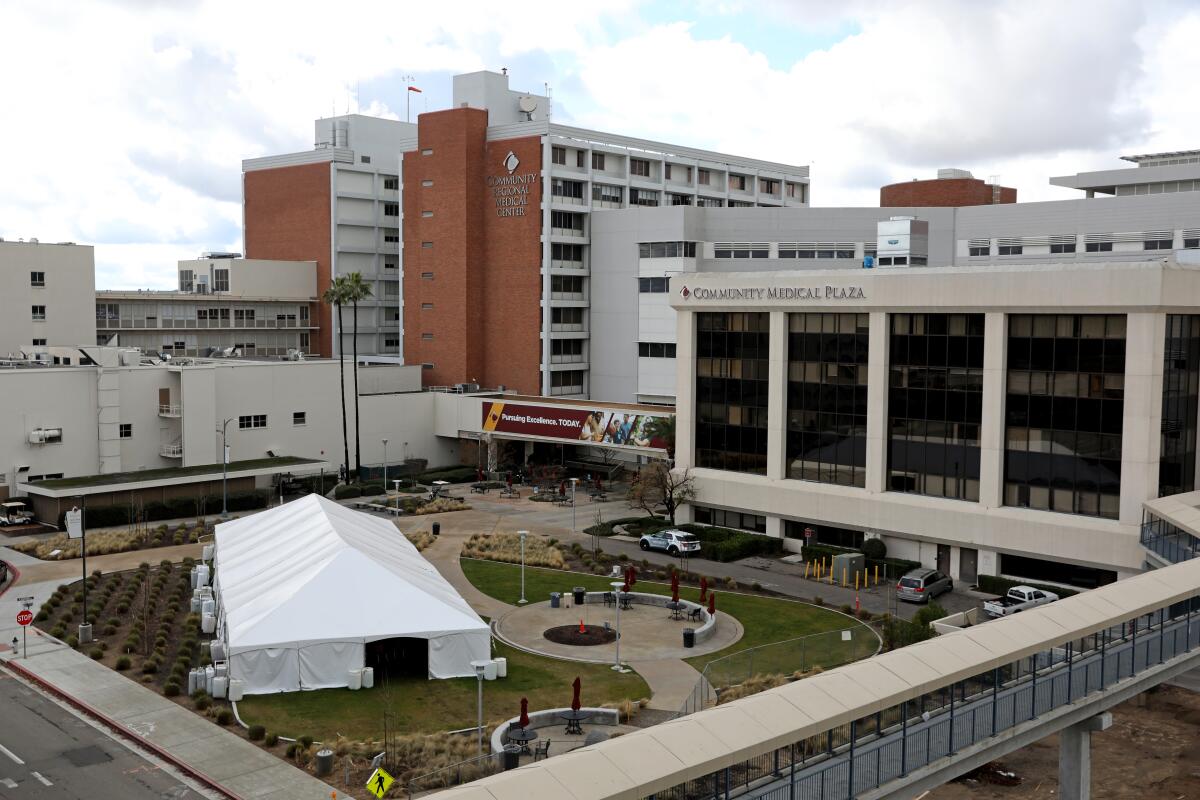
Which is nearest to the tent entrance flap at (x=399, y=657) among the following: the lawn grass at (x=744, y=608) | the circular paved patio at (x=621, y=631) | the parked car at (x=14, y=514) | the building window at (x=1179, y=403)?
the circular paved patio at (x=621, y=631)

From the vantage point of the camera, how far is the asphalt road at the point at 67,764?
3098 cm

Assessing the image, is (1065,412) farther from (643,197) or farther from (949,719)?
(643,197)

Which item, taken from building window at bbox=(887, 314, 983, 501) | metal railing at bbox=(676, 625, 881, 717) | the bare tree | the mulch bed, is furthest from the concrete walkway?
building window at bbox=(887, 314, 983, 501)

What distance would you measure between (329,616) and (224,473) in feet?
121

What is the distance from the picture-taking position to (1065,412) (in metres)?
53.0

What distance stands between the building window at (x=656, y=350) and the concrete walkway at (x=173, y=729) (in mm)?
58742

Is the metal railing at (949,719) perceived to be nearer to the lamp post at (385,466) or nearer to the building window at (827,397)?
the building window at (827,397)

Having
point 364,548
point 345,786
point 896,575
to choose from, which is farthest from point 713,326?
point 345,786

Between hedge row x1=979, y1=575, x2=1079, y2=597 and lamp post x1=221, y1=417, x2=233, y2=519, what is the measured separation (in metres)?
44.5

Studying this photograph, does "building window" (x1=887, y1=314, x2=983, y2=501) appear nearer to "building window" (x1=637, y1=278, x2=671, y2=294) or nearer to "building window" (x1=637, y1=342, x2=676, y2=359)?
"building window" (x1=637, y1=342, x2=676, y2=359)

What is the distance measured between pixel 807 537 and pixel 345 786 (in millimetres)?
35523

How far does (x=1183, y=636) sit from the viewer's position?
33.2 meters

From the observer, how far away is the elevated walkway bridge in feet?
65.3

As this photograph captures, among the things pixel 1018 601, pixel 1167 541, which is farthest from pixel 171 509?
pixel 1167 541
